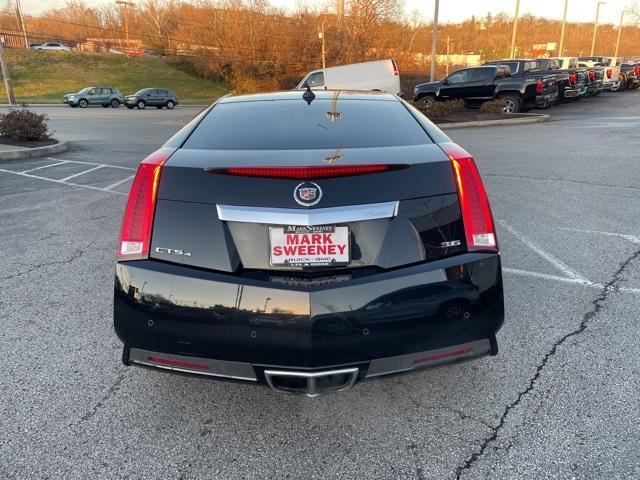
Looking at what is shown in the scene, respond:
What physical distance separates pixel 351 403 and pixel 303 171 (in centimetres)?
133

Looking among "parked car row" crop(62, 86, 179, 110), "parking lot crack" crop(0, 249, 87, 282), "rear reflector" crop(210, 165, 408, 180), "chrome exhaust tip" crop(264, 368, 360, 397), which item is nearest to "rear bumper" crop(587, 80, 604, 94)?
"parking lot crack" crop(0, 249, 87, 282)

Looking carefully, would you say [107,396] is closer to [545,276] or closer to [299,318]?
[299,318]

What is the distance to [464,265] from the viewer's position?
2.27 meters

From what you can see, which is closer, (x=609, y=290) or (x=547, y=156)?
(x=609, y=290)

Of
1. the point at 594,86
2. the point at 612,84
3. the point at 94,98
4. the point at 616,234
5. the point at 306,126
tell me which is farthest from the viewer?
the point at 94,98

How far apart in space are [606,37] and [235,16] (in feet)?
248

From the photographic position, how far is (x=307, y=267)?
2.16 meters

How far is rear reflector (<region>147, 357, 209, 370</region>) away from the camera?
7.42 ft

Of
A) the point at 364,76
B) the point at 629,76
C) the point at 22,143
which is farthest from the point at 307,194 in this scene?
the point at 629,76

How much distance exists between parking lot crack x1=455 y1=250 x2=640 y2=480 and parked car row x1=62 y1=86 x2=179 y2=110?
124 feet

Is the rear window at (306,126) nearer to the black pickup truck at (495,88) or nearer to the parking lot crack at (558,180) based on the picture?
the parking lot crack at (558,180)

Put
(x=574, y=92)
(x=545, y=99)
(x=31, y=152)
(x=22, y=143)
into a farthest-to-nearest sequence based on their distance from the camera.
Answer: (x=574, y=92) → (x=545, y=99) → (x=22, y=143) → (x=31, y=152)

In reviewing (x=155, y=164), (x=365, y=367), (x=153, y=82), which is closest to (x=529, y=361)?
(x=365, y=367)

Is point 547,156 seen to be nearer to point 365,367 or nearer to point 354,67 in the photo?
point 365,367
